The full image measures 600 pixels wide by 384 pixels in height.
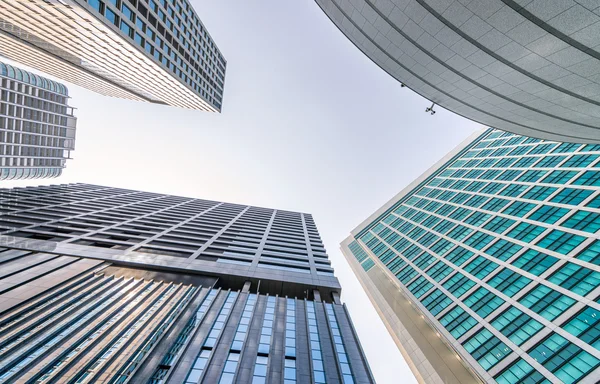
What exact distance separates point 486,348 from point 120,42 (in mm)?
54521

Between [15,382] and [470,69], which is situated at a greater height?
[470,69]

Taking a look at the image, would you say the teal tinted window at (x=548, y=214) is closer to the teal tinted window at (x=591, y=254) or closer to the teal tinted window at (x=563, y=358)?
the teal tinted window at (x=591, y=254)

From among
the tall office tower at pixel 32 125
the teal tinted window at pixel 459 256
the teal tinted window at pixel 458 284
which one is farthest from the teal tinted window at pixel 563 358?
the tall office tower at pixel 32 125

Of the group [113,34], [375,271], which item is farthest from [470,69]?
[375,271]

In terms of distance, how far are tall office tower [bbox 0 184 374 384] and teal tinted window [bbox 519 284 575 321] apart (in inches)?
847

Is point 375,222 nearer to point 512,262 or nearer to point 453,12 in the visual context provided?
point 512,262

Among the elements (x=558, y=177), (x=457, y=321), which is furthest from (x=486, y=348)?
(x=558, y=177)

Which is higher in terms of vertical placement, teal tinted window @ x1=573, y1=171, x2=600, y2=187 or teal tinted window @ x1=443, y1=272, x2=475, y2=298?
teal tinted window @ x1=573, y1=171, x2=600, y2=187

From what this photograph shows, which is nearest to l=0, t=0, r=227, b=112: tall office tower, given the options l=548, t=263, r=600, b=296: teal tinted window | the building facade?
the building facade

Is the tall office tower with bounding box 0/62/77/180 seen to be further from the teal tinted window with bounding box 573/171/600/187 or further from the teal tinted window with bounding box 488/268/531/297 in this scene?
the teal tinted window with bounding box 573/171/600/187

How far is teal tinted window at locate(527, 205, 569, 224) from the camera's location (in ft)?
121

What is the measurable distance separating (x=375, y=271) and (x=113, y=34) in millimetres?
62345

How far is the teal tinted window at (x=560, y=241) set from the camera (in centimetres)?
3164

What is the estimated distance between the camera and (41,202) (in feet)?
157
